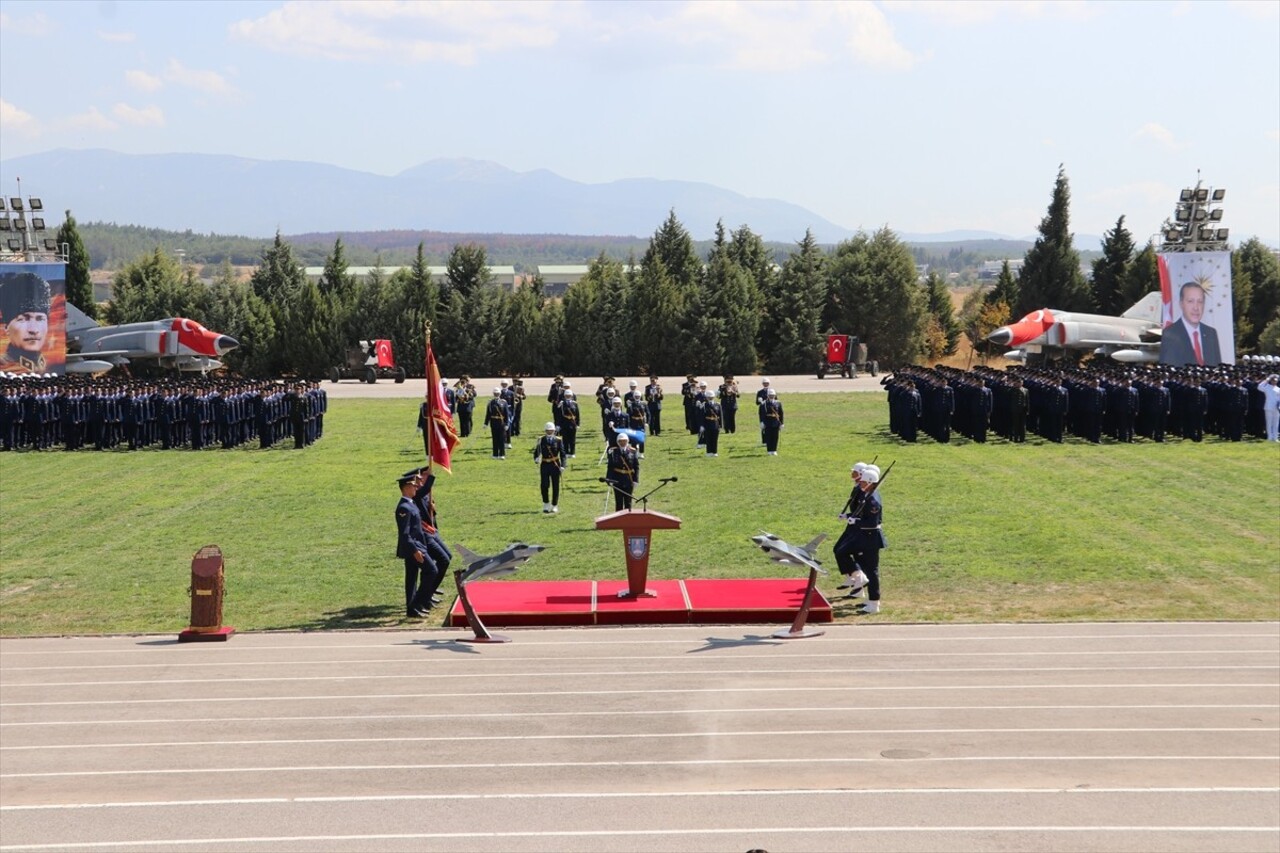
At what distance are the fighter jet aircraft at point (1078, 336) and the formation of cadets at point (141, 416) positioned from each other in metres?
29.5

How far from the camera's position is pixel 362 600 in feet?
A: 56.0

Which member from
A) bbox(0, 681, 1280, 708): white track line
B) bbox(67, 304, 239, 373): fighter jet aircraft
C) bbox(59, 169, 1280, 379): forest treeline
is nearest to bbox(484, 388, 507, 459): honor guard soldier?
bbox(0, 681, 1280, 708): white track line

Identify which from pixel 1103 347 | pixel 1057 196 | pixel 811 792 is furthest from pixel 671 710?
pixel 1057 196

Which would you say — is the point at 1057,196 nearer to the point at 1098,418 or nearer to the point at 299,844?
the point at 1098,418

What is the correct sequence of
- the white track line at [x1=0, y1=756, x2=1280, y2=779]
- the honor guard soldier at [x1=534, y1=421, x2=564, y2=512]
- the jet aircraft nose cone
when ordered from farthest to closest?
the jet aircraft nose cone < the honor guard soldier at [x1=534, y1=421, x2=564, y2=512] < the white track line at [x1=0, y1=756, x2=1280, y2=779]

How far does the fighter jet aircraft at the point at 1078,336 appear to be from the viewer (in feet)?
174

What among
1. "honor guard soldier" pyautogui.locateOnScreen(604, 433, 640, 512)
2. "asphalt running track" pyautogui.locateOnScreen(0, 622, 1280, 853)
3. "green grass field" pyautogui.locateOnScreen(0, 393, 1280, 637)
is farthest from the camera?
"honor guard soldier" pyautogui.locateOnScreen(604, 433, 640, 512)

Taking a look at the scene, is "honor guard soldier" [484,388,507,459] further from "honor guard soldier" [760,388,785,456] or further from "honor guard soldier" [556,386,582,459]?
"honor guard soldier" [760,388,785,456]

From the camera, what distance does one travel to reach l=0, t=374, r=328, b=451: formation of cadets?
32250mm

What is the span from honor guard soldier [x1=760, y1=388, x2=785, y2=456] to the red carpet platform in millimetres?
12702

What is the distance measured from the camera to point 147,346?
53.8 metres

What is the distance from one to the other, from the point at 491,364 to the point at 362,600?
46.8 meters

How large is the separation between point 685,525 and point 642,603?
5.61m

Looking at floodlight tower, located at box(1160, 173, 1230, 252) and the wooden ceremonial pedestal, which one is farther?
floodlight tower, located at box(1160, 173, 1230, 252)
